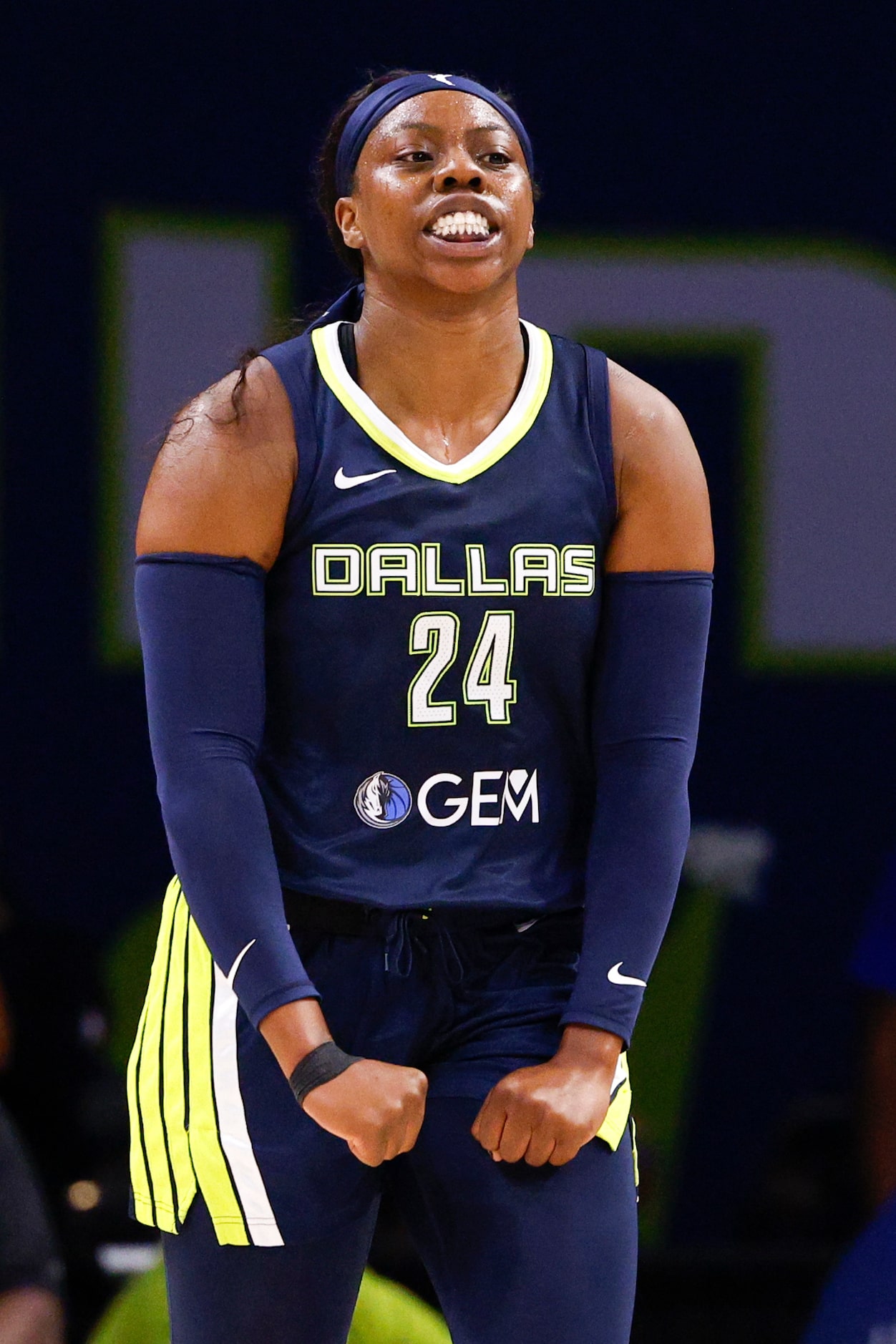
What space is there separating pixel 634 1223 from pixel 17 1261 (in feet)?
4.83

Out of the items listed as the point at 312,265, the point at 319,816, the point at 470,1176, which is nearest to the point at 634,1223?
the point at 470,1176

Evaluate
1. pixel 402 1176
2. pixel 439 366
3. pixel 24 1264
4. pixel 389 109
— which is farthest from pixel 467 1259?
pixel 24 1264

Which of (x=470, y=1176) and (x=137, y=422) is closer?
(x=470, y=1176)

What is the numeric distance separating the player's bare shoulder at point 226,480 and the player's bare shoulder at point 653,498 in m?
0.29

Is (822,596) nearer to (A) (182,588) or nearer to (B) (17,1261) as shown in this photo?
(B) (17,1261)

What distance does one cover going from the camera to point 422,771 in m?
1.69

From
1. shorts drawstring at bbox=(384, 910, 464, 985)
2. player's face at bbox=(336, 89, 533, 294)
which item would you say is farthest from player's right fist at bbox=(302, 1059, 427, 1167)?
player's face at bbox=(336, 89, 533, 294)

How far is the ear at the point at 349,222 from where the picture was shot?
5.85 ft

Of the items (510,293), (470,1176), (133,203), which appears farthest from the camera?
(133,203)

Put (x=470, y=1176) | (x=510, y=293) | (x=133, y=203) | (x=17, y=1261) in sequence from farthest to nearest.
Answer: (x=133, y=203) → (x=17, y=1261) → (x=510, y=293) → (x=470, y=1176)

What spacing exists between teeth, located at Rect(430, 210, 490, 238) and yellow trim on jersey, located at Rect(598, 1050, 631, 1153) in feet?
2.34

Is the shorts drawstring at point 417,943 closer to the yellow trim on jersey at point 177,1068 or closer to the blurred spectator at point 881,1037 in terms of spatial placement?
the yellow trim on jersey at point 177,1068

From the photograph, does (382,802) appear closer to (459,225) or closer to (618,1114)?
(618,1114)

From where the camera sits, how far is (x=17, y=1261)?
113 inches
